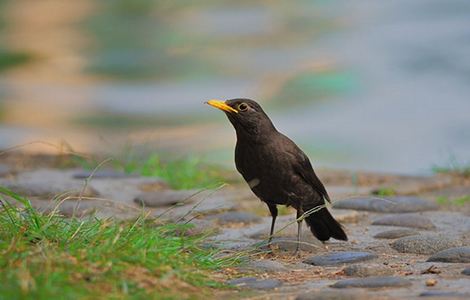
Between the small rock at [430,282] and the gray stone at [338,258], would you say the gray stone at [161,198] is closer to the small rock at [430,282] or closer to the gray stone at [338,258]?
the gray stone at [338,258]

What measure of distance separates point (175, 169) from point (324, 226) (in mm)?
3045

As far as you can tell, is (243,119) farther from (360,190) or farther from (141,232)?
(360,190)

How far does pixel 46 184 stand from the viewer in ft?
27.0

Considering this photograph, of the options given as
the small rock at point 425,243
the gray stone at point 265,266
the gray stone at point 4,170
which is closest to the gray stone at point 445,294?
the gray stone at point 265,266

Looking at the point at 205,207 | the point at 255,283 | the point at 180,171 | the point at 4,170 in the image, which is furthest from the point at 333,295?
the point at 4,170

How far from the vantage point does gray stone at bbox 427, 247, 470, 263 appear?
5.58 meters

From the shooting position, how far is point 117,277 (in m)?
4.47

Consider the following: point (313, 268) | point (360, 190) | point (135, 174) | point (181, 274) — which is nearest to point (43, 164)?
point (135, 174)

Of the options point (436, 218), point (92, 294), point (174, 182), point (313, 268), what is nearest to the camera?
point (92, 294)

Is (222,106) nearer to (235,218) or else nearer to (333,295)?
(235,218)

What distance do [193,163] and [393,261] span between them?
409cm

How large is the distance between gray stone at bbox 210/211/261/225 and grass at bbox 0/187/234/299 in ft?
6.26

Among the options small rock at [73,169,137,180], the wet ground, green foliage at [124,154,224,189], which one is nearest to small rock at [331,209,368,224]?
the wet ground

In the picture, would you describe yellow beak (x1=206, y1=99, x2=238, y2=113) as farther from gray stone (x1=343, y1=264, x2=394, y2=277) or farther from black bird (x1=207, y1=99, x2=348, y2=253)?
gray stone (x1=343, y1=264, x2=394, y2=277)
